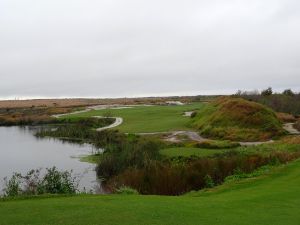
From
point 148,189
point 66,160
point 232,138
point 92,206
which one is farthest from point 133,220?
point 232,138

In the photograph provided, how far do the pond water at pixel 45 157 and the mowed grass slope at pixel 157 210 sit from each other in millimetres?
13386

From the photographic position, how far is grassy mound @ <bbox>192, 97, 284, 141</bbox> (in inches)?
1816

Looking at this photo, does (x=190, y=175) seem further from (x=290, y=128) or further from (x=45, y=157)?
(x=290, y=128)

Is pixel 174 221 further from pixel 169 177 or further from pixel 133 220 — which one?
pixel 169 177

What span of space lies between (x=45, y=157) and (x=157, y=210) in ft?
105

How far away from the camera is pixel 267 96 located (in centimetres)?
7531

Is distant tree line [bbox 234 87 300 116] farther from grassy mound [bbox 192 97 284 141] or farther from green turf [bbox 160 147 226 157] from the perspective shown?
green turf [bbox 160 147 226 157]

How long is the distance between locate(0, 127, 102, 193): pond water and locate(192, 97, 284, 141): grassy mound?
13185mm

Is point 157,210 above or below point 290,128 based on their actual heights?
above

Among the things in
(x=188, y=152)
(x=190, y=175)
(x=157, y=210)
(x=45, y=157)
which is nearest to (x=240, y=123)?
(x=188, y=152)

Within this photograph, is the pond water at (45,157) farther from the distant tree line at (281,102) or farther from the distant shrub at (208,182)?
the distant tree line at (281,102)

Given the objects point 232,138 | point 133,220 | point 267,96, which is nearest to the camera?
point 133,220

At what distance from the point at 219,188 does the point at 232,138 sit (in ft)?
92.1

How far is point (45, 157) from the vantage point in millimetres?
42062
